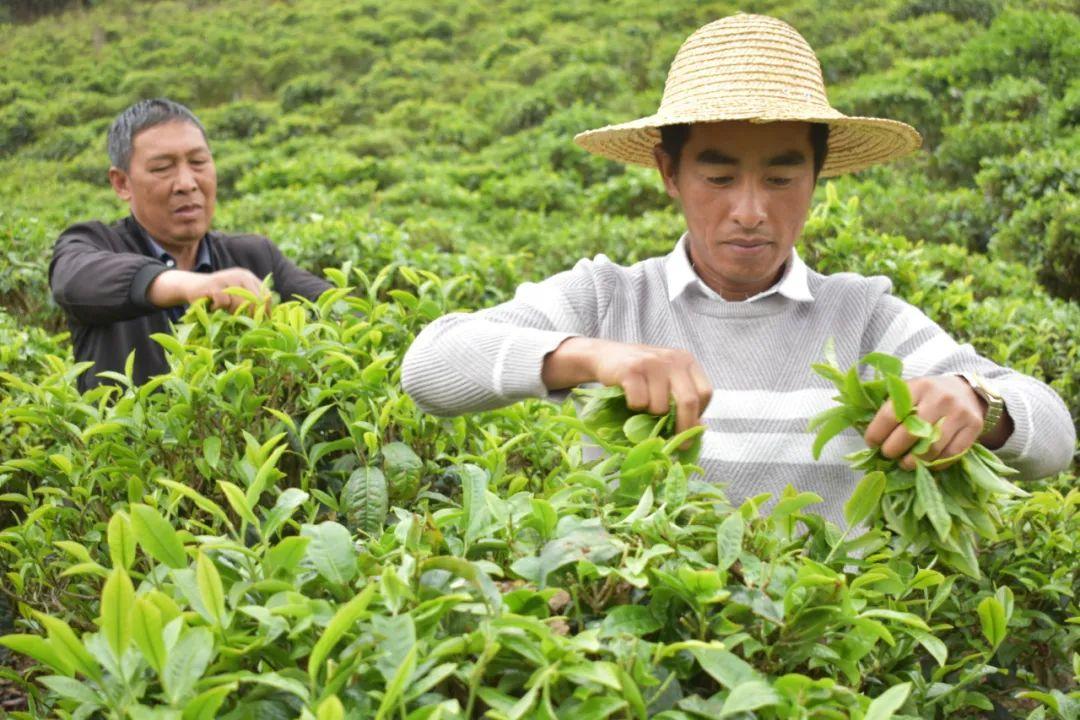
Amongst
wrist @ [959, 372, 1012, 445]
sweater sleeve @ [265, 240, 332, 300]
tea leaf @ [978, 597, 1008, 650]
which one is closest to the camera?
tea leaf @ [978, 597, 1008, 650]

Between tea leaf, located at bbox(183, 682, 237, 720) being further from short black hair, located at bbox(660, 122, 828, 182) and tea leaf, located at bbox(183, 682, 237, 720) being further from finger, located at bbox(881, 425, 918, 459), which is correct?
short black hair, located at bbox(660, 122, 828, 182)

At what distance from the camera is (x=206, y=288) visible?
2510 millimetres

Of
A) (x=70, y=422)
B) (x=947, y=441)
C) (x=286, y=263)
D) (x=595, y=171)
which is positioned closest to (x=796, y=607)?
(x=947, y=441)

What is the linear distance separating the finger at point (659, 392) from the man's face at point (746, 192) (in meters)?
0.66

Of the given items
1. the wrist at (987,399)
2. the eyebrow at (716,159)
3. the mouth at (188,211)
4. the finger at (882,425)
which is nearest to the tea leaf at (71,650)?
the finger at (882,425)

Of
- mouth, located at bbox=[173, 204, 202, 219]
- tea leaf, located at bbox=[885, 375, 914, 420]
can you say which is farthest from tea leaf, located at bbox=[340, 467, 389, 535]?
mouth, located at bbox=[173, 204, 202, 219]

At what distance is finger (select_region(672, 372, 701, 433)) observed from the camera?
1.53 m

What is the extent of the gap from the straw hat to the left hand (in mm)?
640

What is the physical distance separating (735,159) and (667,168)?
0.24 m

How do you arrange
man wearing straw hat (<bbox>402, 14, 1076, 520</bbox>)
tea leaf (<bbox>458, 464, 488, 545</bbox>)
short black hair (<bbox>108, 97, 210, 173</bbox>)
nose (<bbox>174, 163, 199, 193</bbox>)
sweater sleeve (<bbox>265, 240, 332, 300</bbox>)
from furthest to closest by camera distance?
short black hair (<bbox>108, 97, 210, 173</bbox>) → nose (<bbox>174, 163, 199, 193</bbox>) → sweater sleeve (<bbox>265, 240, 332, 300</bbox>) → man wearing straw hat (<bbox>402, 14, 1076, 520</bbox>) → tea leaf (<bbox>458, 464, 488, 545</bbox>)

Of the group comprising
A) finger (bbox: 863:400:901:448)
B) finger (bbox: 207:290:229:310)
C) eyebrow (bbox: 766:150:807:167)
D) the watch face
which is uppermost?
eyebrow (bbox: 766:150:807:167)

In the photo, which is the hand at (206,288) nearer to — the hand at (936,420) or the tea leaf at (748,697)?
the hand at (936,420)

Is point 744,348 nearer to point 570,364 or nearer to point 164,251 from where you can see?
point 570,364

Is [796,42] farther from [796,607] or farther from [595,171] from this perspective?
[595,171]
